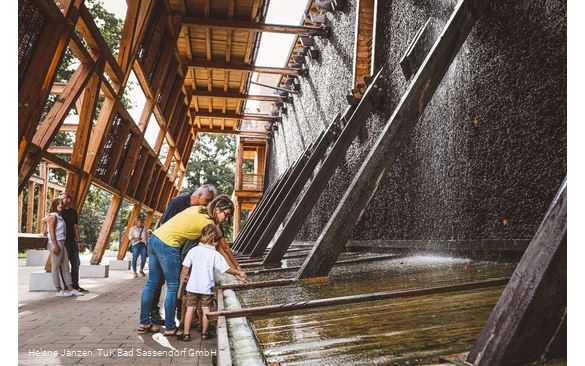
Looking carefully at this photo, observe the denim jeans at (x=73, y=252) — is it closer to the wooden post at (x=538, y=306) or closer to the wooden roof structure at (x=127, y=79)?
the wooden roof structure at (x=127, y=79)

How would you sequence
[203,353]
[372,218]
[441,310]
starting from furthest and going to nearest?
[372,218] → [203,353] → [441,310]

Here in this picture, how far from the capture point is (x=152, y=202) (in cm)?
1761

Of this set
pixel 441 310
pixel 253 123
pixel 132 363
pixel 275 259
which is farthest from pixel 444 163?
pixel 253 123

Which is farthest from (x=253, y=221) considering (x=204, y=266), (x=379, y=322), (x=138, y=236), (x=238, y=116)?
(x=379, y=322)

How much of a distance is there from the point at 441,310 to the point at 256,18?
10249 mm

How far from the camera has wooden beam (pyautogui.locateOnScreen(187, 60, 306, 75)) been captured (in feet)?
44.9

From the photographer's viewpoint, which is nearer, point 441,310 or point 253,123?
Result: point 441,310

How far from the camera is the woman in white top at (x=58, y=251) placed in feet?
25.0

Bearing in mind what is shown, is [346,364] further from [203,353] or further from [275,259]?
[275,259]

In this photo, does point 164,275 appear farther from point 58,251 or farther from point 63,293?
point 63,293

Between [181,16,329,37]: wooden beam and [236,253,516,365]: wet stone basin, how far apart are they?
28.4 feet

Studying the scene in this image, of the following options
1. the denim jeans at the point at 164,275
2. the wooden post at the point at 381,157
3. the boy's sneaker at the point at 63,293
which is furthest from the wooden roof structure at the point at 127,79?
the wooden post at the point at 381,157
